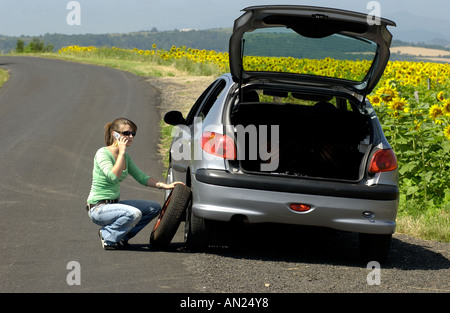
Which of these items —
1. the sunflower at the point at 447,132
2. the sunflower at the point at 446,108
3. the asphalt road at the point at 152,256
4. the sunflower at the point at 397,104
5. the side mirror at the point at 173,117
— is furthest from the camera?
the sunflower at the point at 397,104

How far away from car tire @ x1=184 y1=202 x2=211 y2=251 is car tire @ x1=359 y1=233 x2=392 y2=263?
1458 mm

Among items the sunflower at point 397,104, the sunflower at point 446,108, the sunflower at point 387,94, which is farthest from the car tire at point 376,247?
the sunflower at point 387,94

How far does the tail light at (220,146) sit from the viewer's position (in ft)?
23.3

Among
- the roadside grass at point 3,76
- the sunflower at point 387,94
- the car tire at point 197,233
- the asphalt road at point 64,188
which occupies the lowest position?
the roadside grass at point 3,76

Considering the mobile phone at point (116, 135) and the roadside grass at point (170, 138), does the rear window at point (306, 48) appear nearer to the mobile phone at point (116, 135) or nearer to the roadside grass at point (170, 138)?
the mobile phone at point (116, 135)

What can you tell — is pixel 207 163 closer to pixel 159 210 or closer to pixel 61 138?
pixel 159 210

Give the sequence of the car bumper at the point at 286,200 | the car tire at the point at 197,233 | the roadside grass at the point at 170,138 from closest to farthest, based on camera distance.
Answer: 1. the car bumper at the point at 286,200
2. the car tire at the point at 197,233
3. the roadside grass at the point at 170,138

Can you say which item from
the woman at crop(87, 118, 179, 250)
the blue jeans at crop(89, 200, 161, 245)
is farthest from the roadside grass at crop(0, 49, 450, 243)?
the blue jeans at crop(89, 200, 161, 245)

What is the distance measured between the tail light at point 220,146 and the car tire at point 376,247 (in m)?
1.50

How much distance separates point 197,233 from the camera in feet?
23.9
